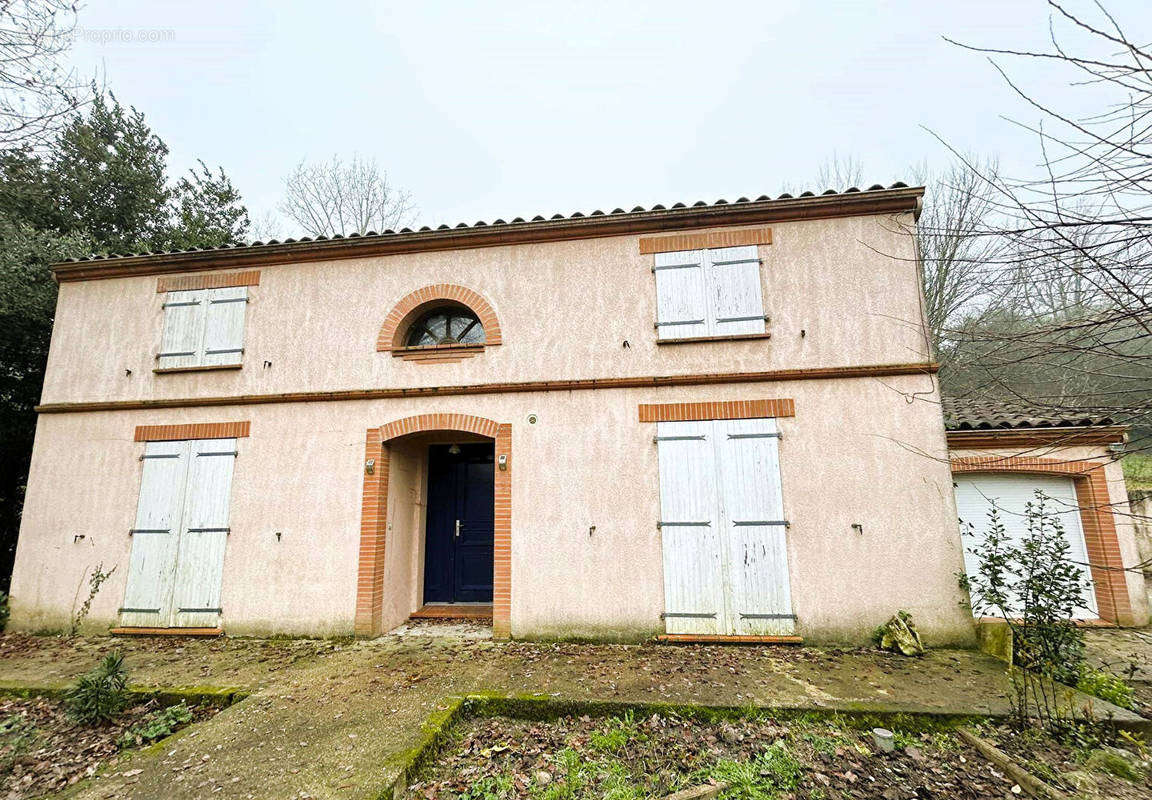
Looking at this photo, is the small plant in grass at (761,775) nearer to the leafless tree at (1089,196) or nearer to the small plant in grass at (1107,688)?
the leafless tree at (1089,196)

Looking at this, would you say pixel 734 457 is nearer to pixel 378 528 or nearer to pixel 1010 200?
pixel 1010 200

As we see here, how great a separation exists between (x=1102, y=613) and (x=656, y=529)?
6.17 m

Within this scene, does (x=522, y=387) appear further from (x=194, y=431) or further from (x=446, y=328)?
(x=194, y=431)

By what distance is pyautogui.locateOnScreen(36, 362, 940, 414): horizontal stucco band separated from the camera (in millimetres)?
5711

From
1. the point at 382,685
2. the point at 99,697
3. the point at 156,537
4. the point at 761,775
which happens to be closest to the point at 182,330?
the point at 156,537

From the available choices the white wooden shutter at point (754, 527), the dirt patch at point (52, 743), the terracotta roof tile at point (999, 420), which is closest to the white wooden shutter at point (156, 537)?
the dirt patch at point (52, 743)

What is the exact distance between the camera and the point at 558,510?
5891 mm

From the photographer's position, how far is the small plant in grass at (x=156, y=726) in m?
3.82

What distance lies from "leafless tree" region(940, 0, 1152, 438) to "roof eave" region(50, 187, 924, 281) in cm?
421

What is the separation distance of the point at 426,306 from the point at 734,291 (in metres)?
4.16

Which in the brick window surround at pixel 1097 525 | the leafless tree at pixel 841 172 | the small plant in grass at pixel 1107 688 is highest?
the leafless tree at pixel 841 172

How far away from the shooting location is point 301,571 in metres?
6.03

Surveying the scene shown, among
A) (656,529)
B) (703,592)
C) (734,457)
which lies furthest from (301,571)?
(734,457)

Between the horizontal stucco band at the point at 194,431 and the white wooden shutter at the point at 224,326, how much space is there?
0.87m
